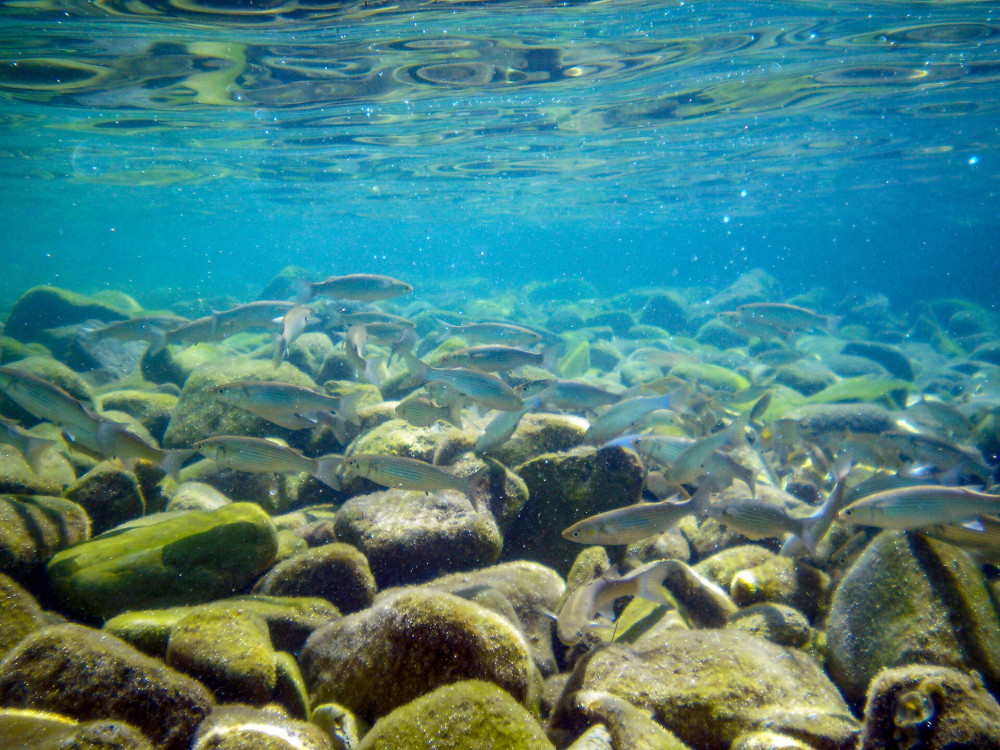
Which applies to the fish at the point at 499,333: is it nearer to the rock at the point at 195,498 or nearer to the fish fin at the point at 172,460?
the rock at the point at 195,498

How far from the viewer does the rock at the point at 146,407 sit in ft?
23.6

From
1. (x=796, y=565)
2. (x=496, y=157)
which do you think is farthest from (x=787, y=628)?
(x=496, y=157)

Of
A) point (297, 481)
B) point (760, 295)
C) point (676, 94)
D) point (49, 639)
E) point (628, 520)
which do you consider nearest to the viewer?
point (49, 639)

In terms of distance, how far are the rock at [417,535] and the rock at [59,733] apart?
6.81 feet

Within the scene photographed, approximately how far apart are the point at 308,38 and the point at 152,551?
13662 mm

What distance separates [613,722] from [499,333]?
22.5 feet

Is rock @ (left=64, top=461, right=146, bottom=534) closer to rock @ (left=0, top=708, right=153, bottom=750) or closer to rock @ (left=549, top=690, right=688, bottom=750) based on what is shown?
rock @ (left=0, top=708, right=153, bottom=750)

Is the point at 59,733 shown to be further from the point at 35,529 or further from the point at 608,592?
the point at 608,592

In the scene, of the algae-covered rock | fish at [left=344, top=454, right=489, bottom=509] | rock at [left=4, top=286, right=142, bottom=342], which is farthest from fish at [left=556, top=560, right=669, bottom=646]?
rock at [left=4, top=286, right=142, bottom=342]

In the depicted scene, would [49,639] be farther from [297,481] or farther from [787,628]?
[787,628]

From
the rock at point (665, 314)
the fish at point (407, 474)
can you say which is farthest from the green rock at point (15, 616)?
the rock at point (665, 314)

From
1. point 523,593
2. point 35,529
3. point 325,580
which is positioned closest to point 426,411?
point 325,580

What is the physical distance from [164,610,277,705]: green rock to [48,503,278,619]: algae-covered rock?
2.77 ft

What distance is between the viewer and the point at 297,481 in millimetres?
5684
